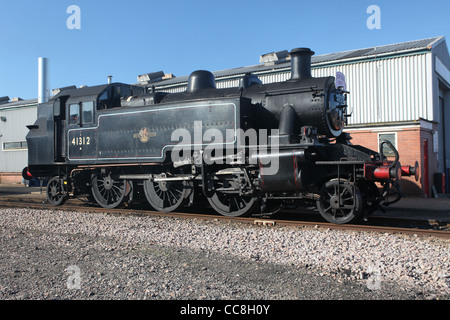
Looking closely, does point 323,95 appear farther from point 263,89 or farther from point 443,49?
point 443,49

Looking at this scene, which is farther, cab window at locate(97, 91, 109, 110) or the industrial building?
the industrial building

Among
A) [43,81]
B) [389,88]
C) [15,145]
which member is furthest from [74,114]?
[15,145]

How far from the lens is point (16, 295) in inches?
144

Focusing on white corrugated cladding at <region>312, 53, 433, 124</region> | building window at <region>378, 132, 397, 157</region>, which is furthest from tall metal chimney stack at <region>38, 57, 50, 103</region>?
building window at <region>378, 132, 397, 157</region>

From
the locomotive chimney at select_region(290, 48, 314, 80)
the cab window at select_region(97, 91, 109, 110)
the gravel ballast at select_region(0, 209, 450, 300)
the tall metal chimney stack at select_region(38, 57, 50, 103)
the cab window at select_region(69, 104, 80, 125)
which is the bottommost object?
the gravel ballast at select_region(0, 209, 450, 300)

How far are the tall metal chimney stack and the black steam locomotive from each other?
1564 centimetres

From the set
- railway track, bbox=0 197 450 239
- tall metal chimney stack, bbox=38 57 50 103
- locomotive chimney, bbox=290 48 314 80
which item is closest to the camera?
railway track, bbox=0 197 450 239

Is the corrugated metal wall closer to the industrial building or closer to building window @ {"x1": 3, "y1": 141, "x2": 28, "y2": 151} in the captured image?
the industrial building

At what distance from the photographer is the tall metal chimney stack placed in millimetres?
24406

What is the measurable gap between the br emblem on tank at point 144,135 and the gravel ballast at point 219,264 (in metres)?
2.57

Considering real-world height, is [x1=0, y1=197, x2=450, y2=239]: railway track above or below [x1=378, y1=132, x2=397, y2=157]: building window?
below

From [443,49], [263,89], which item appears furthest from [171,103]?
[443,49]

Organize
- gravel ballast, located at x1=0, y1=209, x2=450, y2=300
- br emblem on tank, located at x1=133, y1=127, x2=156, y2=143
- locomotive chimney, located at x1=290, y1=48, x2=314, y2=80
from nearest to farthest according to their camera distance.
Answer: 1. gravel ballast, located at x1=0, y1=209, x2=450, y2=300
2. locomotive chimney, located at x1=290, y1=48, x2=314, y2=80
3. br emblem on tank, located at x1=133, y1=127, x2=156, y2=143

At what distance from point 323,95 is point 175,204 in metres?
4.24
